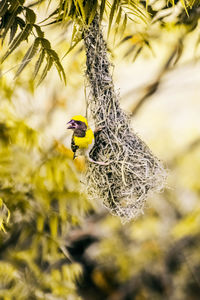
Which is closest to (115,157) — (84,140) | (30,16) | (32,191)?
(84,140)

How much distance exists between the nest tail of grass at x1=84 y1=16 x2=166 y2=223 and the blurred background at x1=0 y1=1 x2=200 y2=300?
0.20ft

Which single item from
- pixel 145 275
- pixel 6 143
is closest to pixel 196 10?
pixel 6 143

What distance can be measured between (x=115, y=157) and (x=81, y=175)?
205 millimetres

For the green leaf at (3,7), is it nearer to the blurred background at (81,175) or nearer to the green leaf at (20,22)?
the green leaf at (20,22)

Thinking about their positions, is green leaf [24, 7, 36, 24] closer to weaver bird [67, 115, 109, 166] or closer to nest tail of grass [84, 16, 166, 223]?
nest tail of grass [84, 16, 166, 223]

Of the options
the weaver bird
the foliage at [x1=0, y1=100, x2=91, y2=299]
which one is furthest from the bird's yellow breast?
the foliage at [x1=0, y1=100, x2=91, y2=299]

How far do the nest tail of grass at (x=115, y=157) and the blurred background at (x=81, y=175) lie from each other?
61mm

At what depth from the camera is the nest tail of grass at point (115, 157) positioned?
3.51ft

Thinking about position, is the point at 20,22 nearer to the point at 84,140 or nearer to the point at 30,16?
the point at 30,16

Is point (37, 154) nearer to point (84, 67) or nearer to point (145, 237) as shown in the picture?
point (84, 67)

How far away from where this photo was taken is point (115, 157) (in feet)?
3.69

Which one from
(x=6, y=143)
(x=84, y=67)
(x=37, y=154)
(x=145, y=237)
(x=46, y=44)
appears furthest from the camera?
(x=145, y=237)

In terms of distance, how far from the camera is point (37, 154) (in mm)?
2078

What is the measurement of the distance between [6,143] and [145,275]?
4.25 m
